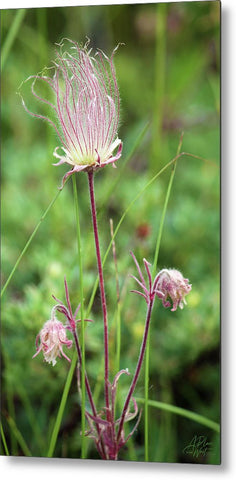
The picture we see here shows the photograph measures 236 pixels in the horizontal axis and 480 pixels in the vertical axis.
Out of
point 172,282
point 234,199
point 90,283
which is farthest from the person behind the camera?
point 90,283

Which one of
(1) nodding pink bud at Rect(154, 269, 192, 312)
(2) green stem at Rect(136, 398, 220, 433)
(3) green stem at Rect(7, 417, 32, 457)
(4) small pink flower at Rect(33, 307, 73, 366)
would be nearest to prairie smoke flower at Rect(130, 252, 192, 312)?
(1) nodding pink bud at Rect(154, 269, 192, 312)

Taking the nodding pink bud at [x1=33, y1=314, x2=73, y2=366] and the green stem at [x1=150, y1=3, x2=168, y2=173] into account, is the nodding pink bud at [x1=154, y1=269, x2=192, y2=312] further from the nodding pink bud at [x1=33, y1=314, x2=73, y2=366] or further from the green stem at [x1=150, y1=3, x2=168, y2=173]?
the green stem at [x1=150, y1=3, x2=168, y2=173]

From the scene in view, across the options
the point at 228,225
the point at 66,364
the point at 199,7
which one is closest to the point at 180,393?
the point at 66,364

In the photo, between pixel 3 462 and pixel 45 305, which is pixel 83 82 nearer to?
pixel 45 305

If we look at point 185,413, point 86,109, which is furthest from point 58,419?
point 86,109
